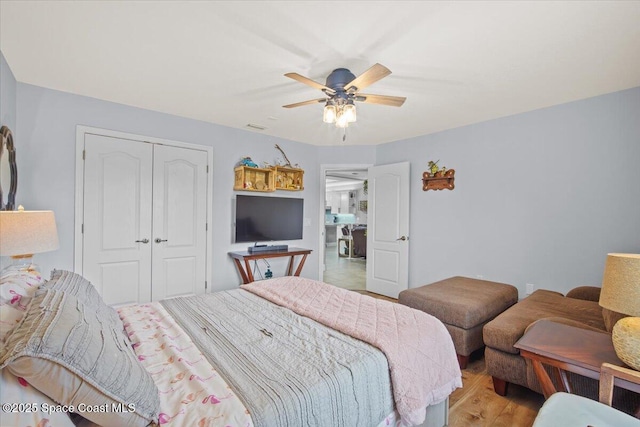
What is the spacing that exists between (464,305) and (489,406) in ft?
2.60

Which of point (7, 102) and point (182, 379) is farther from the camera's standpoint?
point (7, 102)

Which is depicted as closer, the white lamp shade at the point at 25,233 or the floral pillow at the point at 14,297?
the floral pillow at the point at 14,297

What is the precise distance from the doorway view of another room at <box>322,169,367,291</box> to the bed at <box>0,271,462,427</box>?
3.54 metres

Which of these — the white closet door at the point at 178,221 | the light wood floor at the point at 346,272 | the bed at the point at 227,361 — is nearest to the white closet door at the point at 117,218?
the white closet door at the point at 178,221

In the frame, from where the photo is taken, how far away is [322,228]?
16.5 ft

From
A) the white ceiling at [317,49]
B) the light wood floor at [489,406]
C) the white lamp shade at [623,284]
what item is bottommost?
the light wood floor at [489,406]

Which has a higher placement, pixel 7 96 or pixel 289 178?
pixel 7 96

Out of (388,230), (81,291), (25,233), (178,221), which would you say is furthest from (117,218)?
(388,230)

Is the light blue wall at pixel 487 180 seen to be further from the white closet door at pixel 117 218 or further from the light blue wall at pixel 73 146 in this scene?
the white closet door at pixel 117 218

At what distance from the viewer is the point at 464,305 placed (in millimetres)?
2668

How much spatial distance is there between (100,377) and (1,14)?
2.29m

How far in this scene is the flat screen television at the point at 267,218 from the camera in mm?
4105

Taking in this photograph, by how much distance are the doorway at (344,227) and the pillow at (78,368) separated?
4.12 metres

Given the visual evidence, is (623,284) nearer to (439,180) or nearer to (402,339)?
(402,339)
